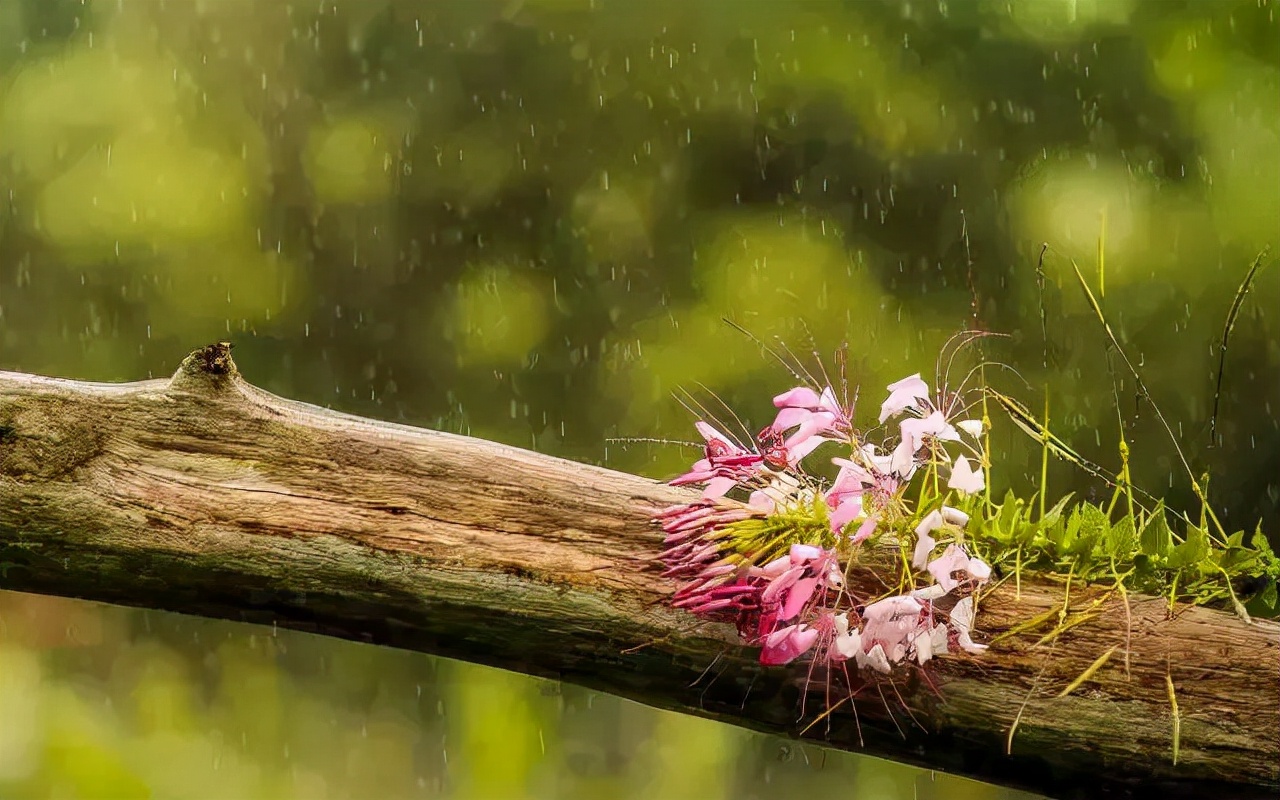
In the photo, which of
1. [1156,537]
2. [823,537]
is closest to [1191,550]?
[1156,537]

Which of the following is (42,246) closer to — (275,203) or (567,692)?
(275,203)

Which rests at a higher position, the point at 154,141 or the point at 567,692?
the point at 154,141

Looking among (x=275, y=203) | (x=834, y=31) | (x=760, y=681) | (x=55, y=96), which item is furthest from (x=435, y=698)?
(x=760, y=681)

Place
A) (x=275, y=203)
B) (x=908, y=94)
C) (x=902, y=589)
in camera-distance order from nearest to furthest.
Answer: (x=902, y=589) < (x=908, y=94) < (x=275, y=203)

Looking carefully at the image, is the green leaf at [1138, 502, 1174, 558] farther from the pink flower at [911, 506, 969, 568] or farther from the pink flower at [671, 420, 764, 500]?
the pink flower at [671, 420, 764, 500]

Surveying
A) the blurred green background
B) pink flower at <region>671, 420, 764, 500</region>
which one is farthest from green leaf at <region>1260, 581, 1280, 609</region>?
the blurred green background

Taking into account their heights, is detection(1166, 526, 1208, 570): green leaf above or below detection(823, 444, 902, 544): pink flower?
below
